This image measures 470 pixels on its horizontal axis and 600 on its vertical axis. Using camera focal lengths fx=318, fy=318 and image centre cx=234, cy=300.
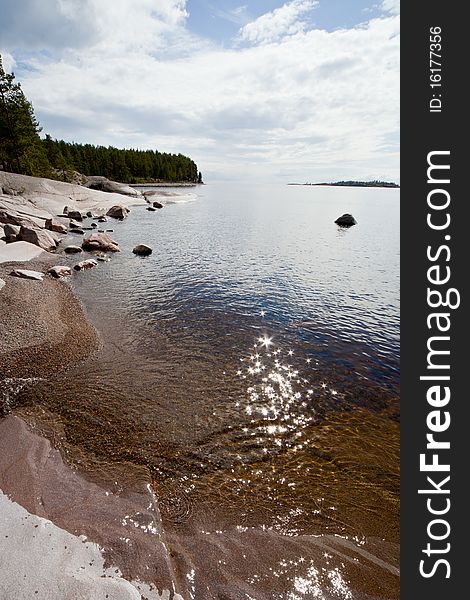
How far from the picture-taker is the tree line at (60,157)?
198ft

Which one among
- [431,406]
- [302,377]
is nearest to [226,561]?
[431,406]

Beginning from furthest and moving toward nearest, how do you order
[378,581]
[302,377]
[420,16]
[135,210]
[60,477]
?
[135,210]
[302,377]
[60,477]
[420,16]
[378,581]

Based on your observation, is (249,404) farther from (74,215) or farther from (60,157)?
(60,157)

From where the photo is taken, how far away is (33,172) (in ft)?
230

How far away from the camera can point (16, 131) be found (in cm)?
6138

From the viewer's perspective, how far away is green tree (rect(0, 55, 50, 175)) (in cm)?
5959

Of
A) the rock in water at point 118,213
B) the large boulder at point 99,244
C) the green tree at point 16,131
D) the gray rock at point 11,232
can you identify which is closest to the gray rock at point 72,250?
the large boulder at point 99,244

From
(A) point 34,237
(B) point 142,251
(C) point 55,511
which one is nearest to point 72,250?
(A) point 34,237

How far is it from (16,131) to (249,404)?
75.4 meters

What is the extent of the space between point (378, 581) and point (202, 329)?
11925 millimetres

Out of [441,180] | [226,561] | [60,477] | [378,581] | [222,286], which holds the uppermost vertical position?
[441,180]

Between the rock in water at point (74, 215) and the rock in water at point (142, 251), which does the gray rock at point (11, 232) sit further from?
the rock in water at point (74, 215)

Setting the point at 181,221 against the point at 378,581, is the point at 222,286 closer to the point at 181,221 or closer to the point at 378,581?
the point at 378,581

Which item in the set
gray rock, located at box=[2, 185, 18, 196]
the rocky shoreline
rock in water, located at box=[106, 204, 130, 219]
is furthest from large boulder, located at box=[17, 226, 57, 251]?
rock in water, located at box=[106, 204, 130, 219]
